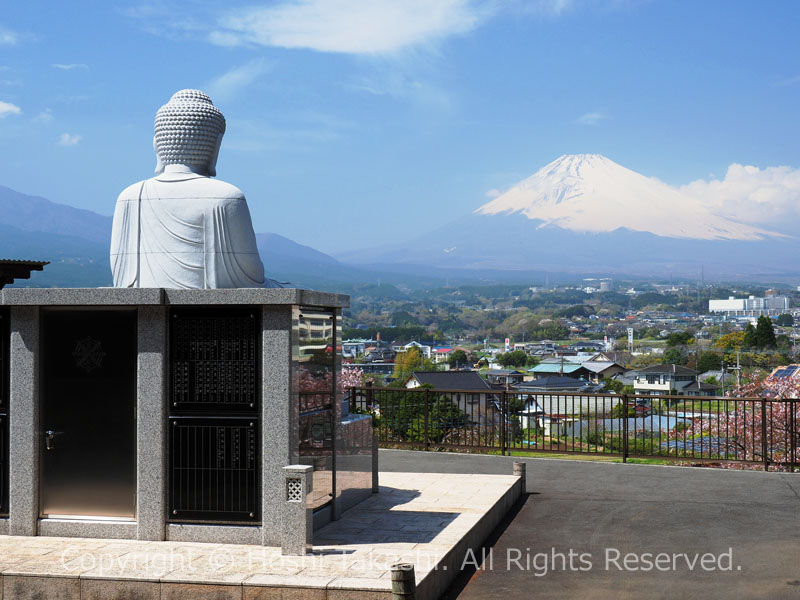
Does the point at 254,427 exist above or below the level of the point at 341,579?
above

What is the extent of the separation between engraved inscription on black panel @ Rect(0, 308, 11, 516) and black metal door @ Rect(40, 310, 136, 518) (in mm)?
291

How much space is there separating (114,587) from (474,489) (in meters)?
4.22

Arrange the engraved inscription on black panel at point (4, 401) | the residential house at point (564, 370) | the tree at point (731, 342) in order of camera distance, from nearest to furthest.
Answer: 1. the engraved inscription on black panel at point (4, 401)
2. the residential house at point (564, 370)
3. the tree at point (731, 342)

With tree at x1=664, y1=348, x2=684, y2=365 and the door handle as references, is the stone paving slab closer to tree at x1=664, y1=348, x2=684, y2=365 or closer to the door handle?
the door handle

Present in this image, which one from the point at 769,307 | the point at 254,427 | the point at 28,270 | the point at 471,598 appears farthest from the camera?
the point at 769,307

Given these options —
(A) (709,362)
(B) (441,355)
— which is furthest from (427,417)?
(B) (441,355)

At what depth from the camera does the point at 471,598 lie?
6008 mm

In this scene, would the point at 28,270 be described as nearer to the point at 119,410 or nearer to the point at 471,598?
the point at 119,410

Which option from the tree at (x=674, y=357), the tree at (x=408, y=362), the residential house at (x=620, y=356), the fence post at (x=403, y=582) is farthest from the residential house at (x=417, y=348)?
the fence post at (x=403, y=582)

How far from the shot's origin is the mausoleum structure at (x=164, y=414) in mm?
6633

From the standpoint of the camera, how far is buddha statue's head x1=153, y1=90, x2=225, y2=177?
26.3ft

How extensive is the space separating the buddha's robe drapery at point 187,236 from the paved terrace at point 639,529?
3.30m

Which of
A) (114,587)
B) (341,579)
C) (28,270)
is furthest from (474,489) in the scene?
(28,270)

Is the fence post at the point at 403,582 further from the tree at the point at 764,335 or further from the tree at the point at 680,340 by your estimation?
the tree at the point at 680,340
